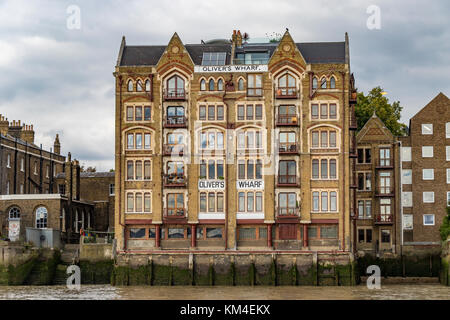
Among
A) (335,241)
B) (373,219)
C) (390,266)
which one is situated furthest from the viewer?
(373,219)

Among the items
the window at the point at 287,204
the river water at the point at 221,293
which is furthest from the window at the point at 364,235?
the river water at the point at 221,293

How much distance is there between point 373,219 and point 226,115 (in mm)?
23223

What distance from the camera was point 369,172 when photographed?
8188 centimetres

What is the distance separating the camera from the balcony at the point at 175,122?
66188 millimetres

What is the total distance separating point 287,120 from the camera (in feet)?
216

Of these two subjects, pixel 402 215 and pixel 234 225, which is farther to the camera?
pixel 402 215

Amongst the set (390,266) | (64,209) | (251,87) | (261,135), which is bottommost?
(390,266)

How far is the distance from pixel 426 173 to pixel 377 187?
18.2 ft

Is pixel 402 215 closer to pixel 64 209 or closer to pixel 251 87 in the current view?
pixel 251 87

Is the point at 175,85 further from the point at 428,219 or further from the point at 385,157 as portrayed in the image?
the point at 428,219

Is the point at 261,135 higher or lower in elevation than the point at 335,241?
higher
